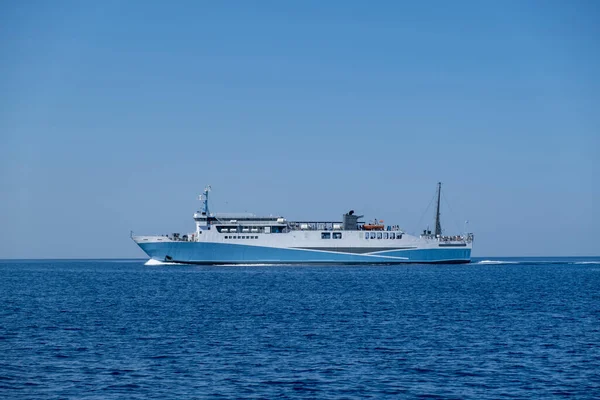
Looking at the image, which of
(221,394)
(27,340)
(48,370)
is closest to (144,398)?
(221,394)

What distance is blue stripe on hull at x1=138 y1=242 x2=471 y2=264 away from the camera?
344 ft

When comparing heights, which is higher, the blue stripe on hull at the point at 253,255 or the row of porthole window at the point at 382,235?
the row of porthole window at the point at 382,235

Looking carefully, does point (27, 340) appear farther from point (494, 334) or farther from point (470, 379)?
point (494, 334)

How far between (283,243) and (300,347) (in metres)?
78.1

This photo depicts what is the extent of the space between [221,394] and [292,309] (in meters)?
22.3

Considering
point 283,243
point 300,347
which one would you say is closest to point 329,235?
point 283,243

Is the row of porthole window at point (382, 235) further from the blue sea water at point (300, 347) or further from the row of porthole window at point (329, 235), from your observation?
the blue sea water at point (300, 347)

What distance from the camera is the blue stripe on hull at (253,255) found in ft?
344

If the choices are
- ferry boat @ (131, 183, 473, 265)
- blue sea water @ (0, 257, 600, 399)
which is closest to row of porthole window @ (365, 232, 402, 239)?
ferry boat @ (131, 183, 473, 265)

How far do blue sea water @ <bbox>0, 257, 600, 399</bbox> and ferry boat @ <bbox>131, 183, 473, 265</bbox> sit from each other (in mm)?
53647

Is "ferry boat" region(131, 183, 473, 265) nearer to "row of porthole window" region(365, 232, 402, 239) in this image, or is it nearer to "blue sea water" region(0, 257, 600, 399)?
"row of porthole window" region(365, 232, 402, 239)

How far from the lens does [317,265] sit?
119 metres

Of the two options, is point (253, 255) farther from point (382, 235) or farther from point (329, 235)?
point (382, 235)

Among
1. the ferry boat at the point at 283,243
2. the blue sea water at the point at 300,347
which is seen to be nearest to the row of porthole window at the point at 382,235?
the ferry boat at the point at 283,243
